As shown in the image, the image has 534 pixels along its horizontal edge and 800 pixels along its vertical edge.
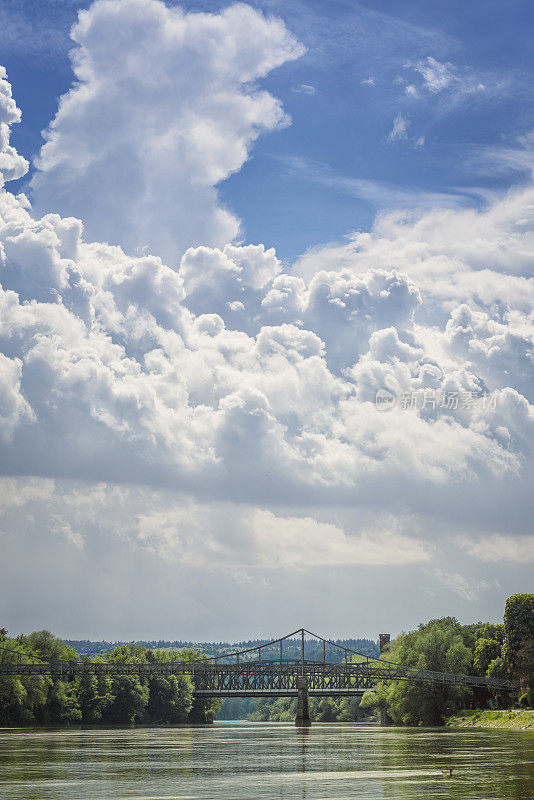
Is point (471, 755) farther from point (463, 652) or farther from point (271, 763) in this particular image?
point (463, 652)

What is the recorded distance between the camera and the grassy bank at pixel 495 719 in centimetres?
11988

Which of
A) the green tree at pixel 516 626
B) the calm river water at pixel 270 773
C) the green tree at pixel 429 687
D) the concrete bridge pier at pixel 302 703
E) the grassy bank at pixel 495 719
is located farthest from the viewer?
the concrete bridge pier at pixel 302 703

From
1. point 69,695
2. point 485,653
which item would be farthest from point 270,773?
point 69,695

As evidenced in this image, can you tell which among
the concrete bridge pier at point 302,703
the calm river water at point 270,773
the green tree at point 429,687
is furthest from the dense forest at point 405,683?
the calm river water at point 270,773

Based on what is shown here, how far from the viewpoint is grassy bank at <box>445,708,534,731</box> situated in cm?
11988

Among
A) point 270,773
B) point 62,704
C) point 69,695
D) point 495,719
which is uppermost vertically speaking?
point 270,773

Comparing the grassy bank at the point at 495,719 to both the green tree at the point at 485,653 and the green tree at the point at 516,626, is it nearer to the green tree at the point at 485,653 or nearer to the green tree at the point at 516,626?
the green tree at the point at 516,626

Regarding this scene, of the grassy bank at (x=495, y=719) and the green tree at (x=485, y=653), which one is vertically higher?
the green tree at (x=485, y=653)

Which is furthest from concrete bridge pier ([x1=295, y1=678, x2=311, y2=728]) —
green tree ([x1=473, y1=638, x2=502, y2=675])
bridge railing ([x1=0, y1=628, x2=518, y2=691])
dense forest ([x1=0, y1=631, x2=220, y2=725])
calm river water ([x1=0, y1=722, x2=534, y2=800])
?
calm river water ([x1=0, y1=722, x2=534, y2=800])

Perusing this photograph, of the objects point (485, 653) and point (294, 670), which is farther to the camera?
point (294, 670)

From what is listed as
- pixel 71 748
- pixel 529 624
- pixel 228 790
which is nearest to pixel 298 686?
pixel 529 624

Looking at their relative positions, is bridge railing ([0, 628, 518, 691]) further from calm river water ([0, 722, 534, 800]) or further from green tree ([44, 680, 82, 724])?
calm river water ([0, 722, 534, 800])

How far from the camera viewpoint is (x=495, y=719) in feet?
431

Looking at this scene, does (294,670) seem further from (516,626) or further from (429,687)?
(516,626)
